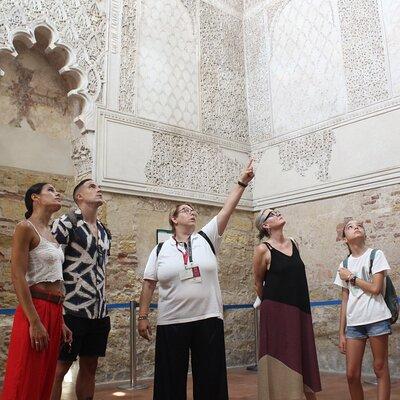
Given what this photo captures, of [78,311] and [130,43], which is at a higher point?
[130,43]

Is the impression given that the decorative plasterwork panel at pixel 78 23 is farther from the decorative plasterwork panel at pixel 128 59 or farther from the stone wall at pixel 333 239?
the stone wall at pixel 333 239

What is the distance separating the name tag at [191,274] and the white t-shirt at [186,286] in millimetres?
17

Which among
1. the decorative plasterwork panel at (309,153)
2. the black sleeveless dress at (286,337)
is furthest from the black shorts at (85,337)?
the decorative plasterwork panel at (309,153)

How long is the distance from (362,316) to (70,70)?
4712mm

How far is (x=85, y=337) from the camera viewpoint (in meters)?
2.80

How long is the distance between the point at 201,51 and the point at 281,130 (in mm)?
1808

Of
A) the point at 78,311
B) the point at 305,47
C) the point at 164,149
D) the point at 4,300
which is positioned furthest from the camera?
the point at 305,47

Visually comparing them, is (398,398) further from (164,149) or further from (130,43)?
(130,43)

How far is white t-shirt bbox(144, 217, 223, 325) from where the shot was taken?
2.79 m

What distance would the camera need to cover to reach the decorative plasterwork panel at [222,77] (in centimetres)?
753

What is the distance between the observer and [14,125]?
584cm

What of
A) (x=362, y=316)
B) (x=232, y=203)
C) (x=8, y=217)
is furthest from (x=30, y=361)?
(x=8, y=217)

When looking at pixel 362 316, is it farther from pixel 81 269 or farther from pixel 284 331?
pixel 81 269

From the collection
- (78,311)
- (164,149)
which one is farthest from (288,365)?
(164,149)
